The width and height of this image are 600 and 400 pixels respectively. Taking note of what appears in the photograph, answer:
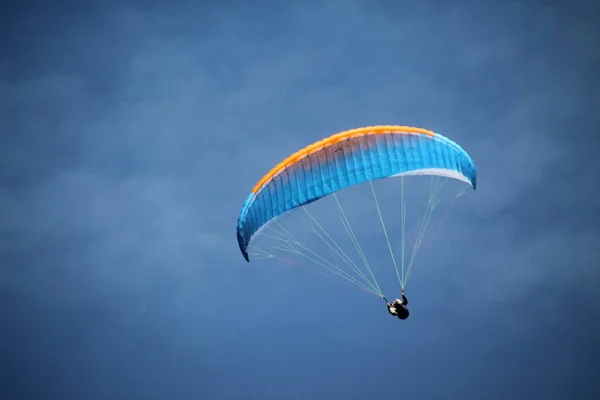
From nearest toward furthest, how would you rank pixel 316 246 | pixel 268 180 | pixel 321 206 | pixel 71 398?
pixel 268 180, pixel 71 398, pixel 316 246, pixel 321 206

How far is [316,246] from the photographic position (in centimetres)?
7969

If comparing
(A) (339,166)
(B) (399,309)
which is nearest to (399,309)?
(B) (399,309)

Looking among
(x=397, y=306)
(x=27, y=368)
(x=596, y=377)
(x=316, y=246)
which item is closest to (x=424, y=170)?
(x=397, y=306)

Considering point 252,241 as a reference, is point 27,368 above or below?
above

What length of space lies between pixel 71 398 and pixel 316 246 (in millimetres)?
36971

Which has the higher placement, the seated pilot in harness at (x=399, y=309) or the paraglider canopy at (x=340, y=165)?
the paraglider canopy at (x=340, y=165)

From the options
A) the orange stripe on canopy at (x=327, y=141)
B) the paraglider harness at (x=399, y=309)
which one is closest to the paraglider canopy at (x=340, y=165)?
the orange stripe on canopy at (x=327, y=141)

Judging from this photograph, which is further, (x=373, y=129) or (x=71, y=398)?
(x=71, y=398)

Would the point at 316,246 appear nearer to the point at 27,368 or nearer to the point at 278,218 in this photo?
the point at 27,368

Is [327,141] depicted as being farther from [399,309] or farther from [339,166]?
[399,309]

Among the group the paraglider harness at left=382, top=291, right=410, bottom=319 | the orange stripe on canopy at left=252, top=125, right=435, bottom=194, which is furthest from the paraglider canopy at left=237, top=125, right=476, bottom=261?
the paraglider harness at left=382, top=291, right=410, bottom=319

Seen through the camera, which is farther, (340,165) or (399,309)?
(340,165)

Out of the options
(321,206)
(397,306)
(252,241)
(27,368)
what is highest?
(321,206)

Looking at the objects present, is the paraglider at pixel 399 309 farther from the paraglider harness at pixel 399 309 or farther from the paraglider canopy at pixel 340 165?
the paraglider canopy at pixel 340 165
